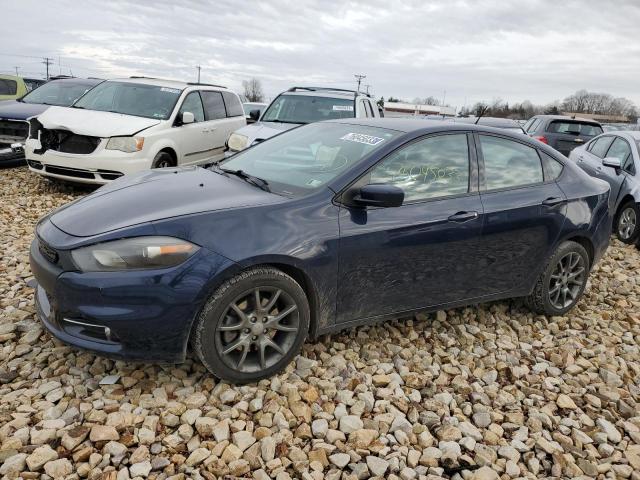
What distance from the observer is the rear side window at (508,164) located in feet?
12.5

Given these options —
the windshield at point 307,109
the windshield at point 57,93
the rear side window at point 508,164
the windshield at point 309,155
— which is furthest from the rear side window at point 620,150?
the windshield at point 57,93

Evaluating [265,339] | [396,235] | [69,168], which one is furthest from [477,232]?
[69,168]

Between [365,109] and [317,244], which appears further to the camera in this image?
[365,109]

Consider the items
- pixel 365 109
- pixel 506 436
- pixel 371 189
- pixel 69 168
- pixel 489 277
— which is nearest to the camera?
pixel 506 436

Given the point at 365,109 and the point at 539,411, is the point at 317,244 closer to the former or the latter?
the point at 539,411

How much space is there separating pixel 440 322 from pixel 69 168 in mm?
5379

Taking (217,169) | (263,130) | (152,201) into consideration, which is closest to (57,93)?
(263,130)

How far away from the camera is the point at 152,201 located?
3.07m

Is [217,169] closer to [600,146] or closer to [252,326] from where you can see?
[252,326]

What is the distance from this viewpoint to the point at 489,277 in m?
3.81

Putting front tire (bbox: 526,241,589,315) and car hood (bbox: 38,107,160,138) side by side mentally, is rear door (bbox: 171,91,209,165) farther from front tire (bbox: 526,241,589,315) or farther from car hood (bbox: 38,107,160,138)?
front tire (bbox: 526,241,589,315)

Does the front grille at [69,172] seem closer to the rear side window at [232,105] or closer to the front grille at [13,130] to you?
the front grille at [13,130]

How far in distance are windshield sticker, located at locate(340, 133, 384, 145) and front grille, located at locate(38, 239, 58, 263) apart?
6.61 ft

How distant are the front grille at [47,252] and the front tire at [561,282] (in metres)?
3.46
